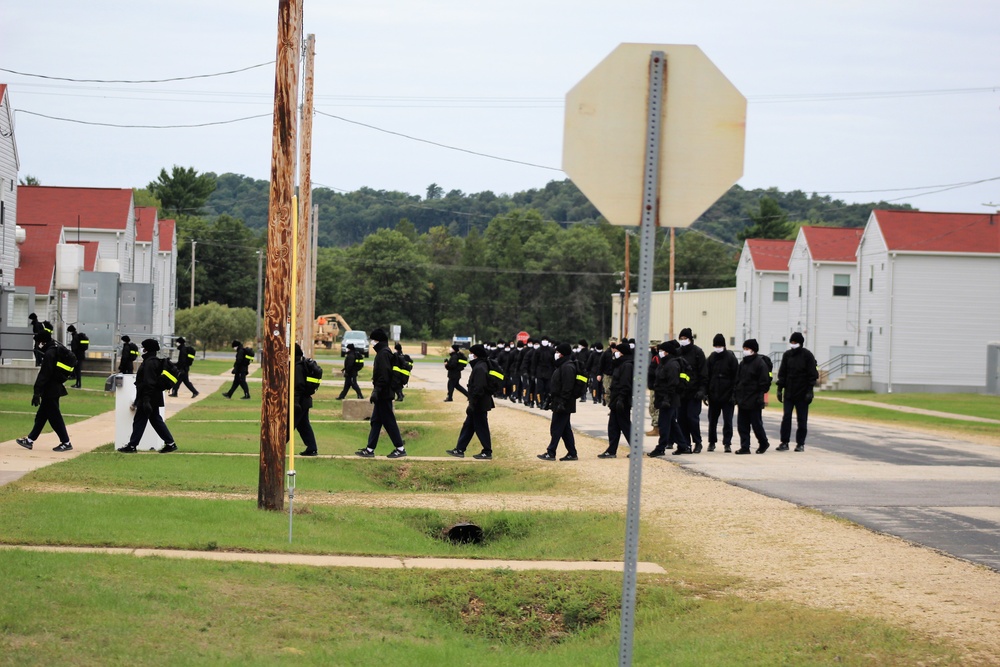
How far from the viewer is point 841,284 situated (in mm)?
59625

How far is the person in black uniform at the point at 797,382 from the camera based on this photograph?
829 inches

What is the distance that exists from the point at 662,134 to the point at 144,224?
60.8 meters

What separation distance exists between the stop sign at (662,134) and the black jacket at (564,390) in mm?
13748

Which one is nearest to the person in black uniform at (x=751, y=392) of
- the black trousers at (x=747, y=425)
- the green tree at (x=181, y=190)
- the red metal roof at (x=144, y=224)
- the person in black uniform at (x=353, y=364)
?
the black trousers at (x=747, y=425)

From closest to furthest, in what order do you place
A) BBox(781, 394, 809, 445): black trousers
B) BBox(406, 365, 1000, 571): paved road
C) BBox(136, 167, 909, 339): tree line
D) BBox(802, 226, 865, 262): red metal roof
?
BBox(406, 365, 1000, 571): paved road, BBox(781, 394, 809, 445): black trousers, BBox(802, 226, 865, 262): red metal roof, BBox(136, 167, 909, 339): tree line

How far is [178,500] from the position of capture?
41.8ft

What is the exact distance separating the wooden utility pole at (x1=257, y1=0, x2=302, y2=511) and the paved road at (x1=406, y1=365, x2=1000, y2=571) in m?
6.05

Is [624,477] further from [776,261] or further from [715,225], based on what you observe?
[715,225]

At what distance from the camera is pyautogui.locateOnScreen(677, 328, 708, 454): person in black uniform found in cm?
2075

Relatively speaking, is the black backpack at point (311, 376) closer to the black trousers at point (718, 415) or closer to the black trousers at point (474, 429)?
the black trousers at point (474, 429)

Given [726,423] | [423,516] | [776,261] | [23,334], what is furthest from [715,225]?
[423,516]

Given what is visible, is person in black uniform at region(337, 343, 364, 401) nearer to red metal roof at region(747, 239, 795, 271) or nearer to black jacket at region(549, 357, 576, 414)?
black jacket at region(549, 357, 576, 414)

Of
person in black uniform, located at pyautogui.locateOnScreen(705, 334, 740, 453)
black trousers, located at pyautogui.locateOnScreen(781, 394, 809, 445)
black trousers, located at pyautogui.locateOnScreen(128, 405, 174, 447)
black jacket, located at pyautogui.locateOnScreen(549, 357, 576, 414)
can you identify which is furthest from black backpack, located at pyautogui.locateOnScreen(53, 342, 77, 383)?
black trousers, located at pyautogui.locateOnScreen(781, 394, 809, 445)

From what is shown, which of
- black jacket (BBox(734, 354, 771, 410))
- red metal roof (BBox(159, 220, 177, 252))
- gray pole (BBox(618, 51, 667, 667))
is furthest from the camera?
red metal roof (BBox(159, 220, 177, 252))
